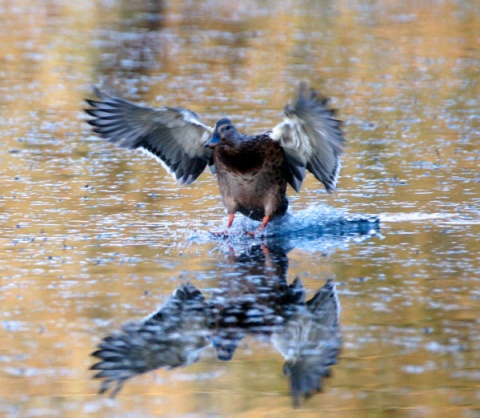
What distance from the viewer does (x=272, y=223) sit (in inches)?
355

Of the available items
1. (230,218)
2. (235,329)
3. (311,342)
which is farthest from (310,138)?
(311,342)

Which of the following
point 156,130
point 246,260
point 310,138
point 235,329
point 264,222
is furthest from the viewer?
point 156,130

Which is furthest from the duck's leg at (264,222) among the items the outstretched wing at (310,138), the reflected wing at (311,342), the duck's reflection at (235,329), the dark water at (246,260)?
the reflected wing at (311,342)

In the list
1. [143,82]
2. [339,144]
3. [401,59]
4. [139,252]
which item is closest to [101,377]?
[139,252]

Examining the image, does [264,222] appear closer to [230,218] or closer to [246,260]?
[230,218]

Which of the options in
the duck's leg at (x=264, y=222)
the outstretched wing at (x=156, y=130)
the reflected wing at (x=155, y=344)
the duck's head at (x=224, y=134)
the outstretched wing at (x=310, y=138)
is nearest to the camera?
the reflected wing at (x=155, y=344)

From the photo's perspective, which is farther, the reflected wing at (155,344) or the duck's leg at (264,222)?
the duck's leg at (264,222)

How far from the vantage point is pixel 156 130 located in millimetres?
8891

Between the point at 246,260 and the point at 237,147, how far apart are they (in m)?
1.17

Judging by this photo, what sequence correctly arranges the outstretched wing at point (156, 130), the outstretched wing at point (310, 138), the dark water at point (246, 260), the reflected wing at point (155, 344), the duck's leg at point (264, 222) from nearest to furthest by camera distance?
the dark water at point (246, 260), the reflected wing at point (155, 344), the outstretched wing at point (310, 138), the outstretched wing at point (156, 130), the duck's leg at point (264, 222)

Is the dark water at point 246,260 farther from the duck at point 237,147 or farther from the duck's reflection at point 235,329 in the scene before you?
the duck at point 237,147

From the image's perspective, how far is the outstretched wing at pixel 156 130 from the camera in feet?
28.4

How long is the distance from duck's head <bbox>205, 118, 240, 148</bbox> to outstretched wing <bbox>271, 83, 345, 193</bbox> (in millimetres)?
317

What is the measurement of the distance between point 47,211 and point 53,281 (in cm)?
212
